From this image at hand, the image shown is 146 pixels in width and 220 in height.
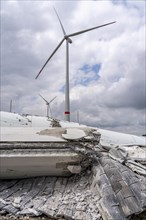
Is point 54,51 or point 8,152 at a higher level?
point 54,51

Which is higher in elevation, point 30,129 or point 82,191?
point 30,129

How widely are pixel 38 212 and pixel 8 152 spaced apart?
4.82ft

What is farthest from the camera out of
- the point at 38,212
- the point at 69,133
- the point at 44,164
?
the point at 69,133

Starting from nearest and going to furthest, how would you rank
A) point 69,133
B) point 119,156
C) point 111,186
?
point 111,186
point 69,133
point 119,156

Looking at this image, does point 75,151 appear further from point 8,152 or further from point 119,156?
point 119,156

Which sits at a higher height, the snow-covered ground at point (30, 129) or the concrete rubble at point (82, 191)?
the snow-covered ground at point (30, 129)

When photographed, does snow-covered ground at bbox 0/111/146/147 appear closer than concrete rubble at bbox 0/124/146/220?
No

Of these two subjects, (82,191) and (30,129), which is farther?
(30,129)

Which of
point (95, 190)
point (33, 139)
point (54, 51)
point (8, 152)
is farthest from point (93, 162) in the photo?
point (54, 51)

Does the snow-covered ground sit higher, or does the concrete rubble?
the snow-covered ground

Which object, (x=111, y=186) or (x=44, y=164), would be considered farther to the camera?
(x=44, y=164)

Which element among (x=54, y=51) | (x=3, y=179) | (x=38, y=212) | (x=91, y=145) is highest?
(x=54, y=51)

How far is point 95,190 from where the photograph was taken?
15.6 feet

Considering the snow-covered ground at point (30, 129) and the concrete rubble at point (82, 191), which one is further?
the snow-covered ground at point (30, 129)
